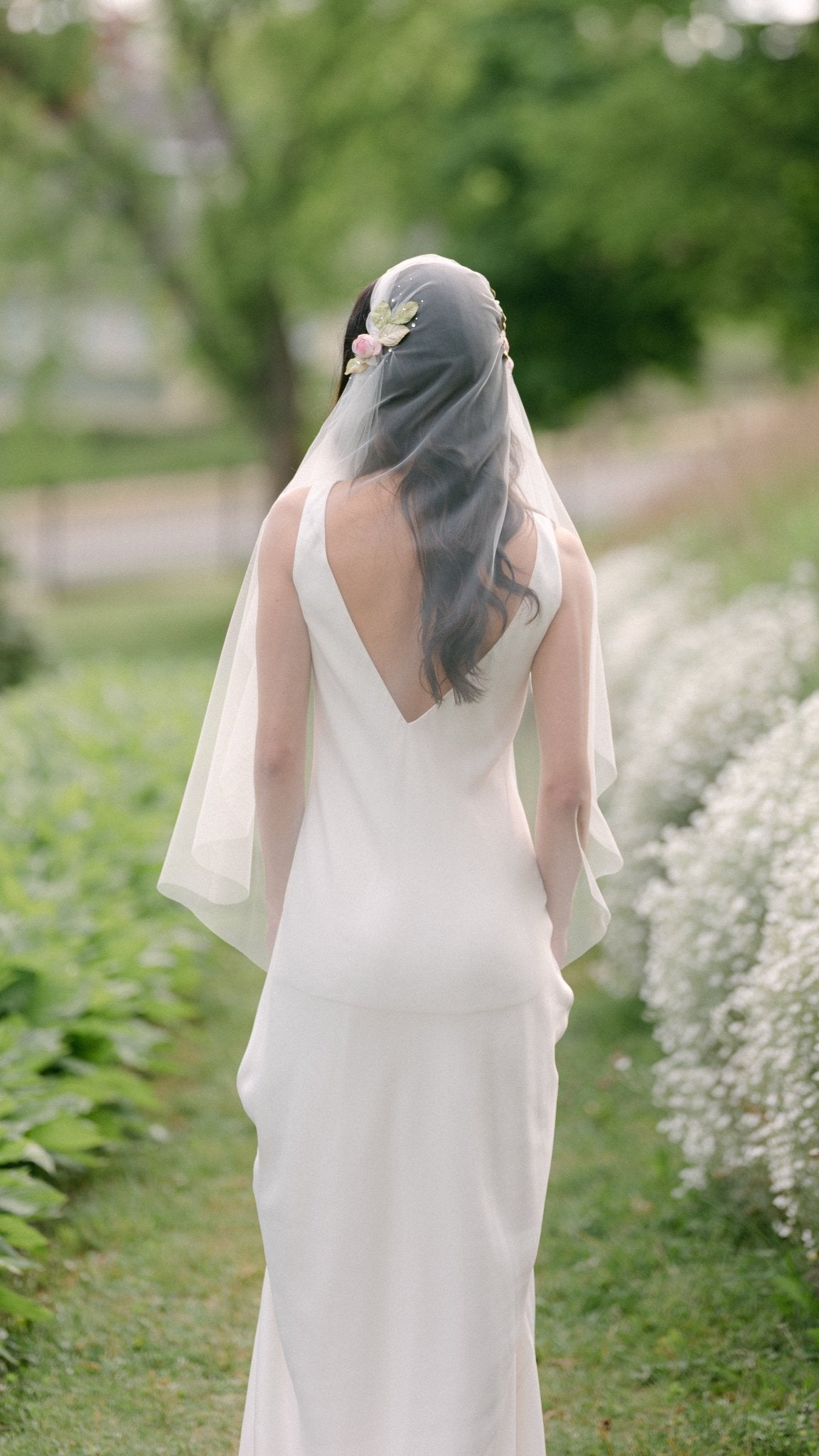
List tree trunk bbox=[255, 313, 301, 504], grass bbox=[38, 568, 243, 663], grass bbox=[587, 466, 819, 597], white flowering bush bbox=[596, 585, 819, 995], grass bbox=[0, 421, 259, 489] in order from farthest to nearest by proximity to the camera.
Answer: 1. grass bbox=[0, 421, 259, 489]
2. grass bbox=[38, 568, 243, 663]
3. tree trunk bbox=[255, 313, 301, 504]
4. grass bbox=[587, 466, 819, 597]
5. white flowering bush bbox=[596, 585, 819, 995]

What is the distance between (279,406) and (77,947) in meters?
14.5

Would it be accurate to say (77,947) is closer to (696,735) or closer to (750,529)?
(696,735)

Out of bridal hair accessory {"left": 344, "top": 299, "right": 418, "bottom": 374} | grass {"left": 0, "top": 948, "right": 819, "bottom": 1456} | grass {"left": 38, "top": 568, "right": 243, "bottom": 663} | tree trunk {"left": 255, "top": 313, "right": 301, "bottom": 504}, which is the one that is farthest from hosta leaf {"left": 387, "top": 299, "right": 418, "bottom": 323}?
tree trunk {"left": 255, "top": 313, "right": 301, "bottom": 504}

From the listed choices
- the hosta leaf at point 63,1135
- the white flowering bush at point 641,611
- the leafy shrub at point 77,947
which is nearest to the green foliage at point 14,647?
the leafy shrub at point 77,947

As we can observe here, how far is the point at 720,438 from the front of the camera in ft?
32.8

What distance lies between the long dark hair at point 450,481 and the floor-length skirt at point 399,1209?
646 millimetres

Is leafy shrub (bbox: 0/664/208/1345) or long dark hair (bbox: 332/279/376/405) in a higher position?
long dark hair (bbox: 332/279/376/405)

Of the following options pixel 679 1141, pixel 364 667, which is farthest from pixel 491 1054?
pixel 679 1141

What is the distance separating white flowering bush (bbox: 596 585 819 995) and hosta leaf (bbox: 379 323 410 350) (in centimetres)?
319

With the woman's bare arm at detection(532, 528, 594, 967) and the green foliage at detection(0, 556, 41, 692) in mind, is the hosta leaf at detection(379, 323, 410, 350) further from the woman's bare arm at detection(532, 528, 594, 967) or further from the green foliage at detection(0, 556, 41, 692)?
the green foliage at detection(0, 556, 41, 692)

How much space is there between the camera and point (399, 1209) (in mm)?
2643

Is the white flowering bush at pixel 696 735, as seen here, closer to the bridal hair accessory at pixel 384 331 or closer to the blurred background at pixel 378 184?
the bridal hair accessory at pixel 384 331

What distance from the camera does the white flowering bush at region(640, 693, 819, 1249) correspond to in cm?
347

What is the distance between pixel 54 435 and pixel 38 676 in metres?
9.33
